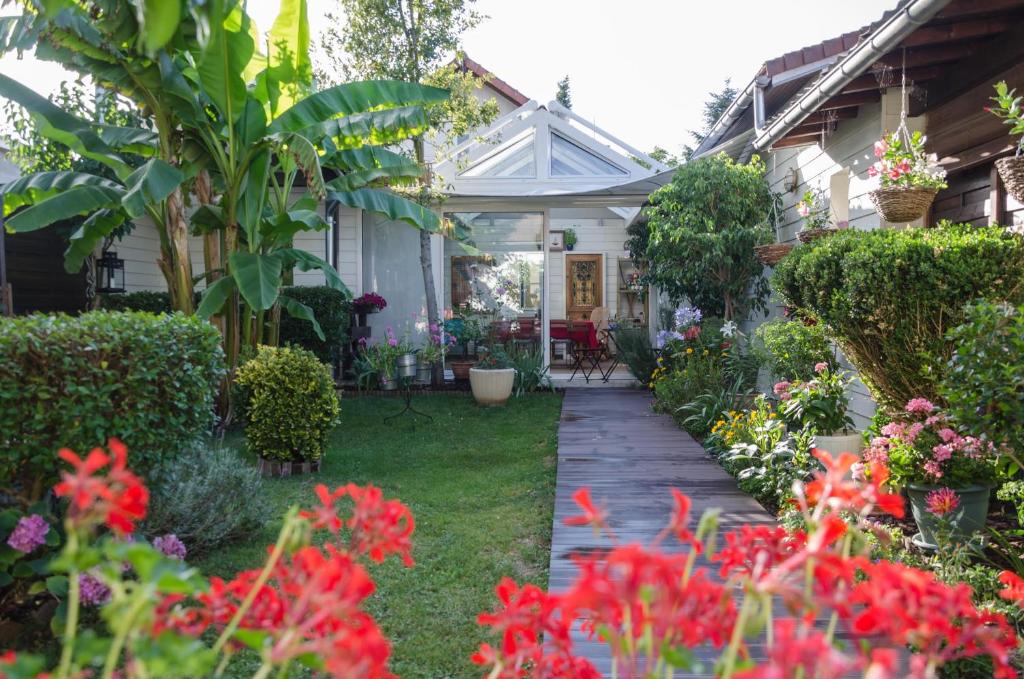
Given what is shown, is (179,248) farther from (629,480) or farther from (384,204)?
(629,480)

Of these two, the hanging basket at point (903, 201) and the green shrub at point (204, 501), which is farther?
the hanging basket at point (903, 201)

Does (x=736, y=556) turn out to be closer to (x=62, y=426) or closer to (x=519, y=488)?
(x=62, y=426)

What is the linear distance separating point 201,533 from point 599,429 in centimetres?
451

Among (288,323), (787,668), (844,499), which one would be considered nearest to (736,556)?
(844,499)

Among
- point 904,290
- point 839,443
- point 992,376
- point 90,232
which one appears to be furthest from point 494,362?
point 992,376

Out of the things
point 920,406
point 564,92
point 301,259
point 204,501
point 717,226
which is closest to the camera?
point 920,406

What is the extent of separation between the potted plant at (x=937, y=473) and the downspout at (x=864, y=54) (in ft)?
6.74

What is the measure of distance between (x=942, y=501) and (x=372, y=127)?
19.9 feet

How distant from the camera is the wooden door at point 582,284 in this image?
17.5 m

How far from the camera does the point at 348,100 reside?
724 centimetres

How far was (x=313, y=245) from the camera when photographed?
11.4 m

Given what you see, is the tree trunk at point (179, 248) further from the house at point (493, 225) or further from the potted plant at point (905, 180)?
the potted plant at point (905, 180)

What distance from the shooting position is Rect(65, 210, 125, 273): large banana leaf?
24.0ft

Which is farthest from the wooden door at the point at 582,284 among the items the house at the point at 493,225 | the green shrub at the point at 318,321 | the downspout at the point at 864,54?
the downspout at the point at 864,54
